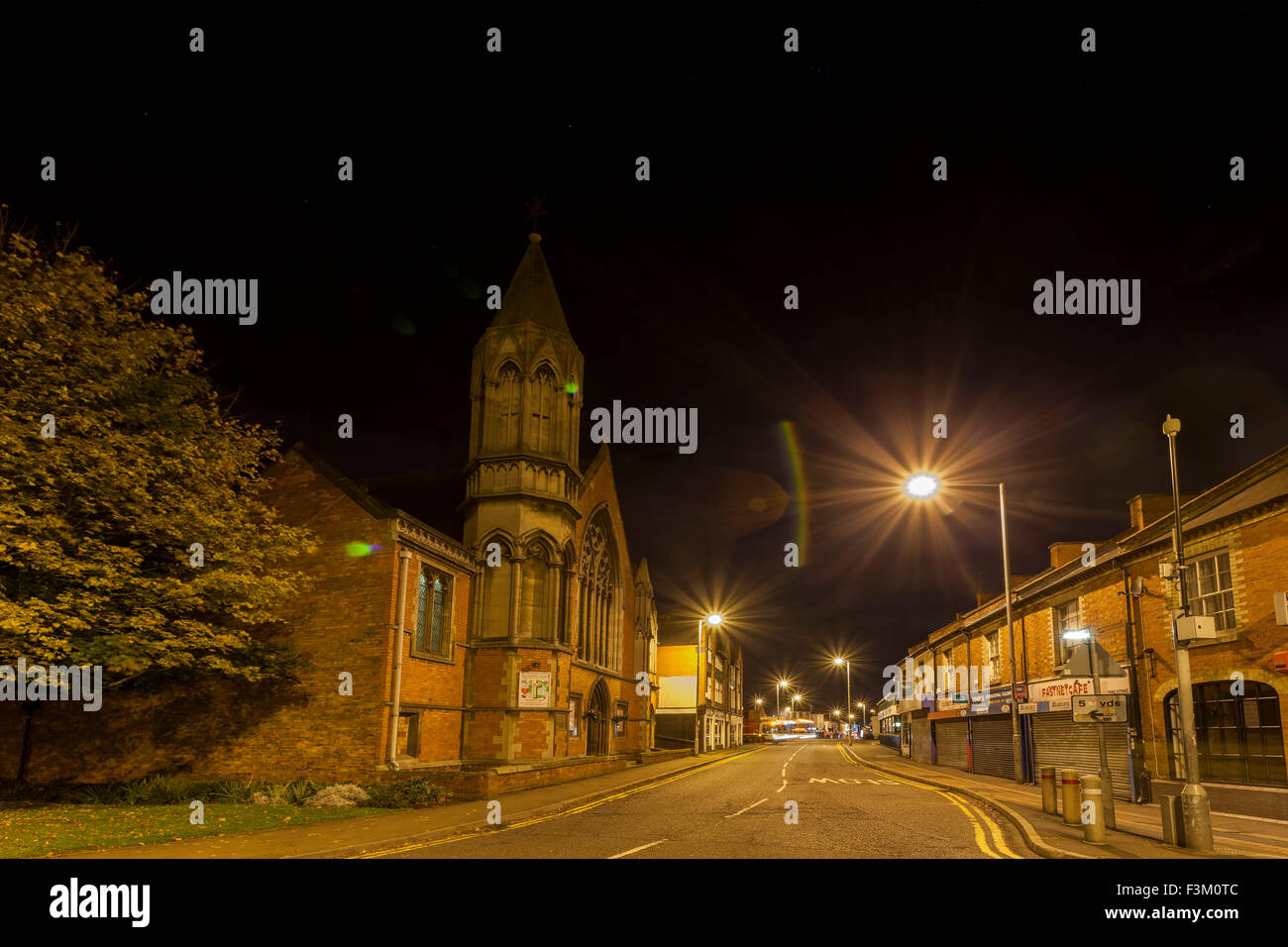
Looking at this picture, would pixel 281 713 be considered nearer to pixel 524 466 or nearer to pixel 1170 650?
pixel 524 466

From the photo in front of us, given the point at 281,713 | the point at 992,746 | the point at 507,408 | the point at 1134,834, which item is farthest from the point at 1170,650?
the point at 281,713

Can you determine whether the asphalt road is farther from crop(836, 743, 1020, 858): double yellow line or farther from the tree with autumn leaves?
the tree with autumn leaves

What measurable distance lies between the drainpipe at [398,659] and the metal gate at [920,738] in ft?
108

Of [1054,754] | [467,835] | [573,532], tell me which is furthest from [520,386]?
[1054,754]

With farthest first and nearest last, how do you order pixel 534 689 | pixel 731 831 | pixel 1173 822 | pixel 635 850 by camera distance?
pixel 534 689 → pixel 731 831 → pixel 1173 822 → pixel 635 850

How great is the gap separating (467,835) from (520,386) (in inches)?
807

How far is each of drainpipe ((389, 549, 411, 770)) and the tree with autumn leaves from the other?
365 cm

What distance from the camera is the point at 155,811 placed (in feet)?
55.7

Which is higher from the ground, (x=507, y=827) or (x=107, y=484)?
(x=107, y=484)

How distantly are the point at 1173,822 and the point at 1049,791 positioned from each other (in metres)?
4.92

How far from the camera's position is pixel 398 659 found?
77.5ft

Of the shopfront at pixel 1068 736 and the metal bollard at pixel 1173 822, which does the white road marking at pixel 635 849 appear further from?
the shopfront at pixel 1068 736

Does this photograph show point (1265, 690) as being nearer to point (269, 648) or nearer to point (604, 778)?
point (604, 778)

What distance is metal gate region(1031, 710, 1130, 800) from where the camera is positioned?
24.9 metres
